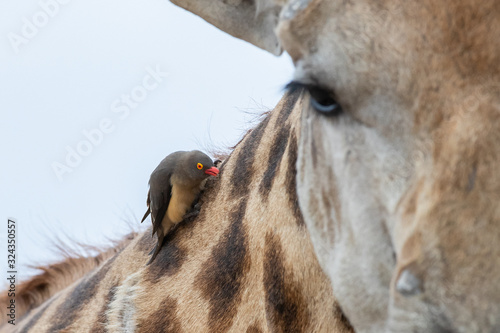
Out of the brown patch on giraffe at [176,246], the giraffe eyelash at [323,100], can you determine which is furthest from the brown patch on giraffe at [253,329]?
the giraffe eyelash at [323,100]

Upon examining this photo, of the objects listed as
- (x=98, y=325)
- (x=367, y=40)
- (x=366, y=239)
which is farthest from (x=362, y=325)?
(x=98, y=325)

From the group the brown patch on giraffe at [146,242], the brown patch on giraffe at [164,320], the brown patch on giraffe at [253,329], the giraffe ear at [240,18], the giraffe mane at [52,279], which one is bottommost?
the brown patch on giraffe at [253,329]

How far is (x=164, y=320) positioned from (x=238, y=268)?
1.53 feet

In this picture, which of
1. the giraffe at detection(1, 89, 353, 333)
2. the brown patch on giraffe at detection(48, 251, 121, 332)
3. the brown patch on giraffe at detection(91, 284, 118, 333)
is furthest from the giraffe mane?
the brown patch on giraffe at detection(91, 284, 118, 333)

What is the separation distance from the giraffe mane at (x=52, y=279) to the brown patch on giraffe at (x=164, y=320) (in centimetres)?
115

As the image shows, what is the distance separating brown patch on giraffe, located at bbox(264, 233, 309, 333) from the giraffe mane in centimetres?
172

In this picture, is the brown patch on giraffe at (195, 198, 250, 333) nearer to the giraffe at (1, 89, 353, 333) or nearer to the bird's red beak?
the giraffe at (1, 89, 353, 333)

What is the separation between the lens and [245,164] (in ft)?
8.86

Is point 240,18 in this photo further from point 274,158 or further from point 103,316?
point 103,316

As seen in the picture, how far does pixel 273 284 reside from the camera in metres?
2.28

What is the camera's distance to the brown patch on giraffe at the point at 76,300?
10.3ft

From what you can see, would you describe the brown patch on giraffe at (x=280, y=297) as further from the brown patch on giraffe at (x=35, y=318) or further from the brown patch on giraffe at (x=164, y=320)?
the brown patch on giraffe at (x=35, y=318)

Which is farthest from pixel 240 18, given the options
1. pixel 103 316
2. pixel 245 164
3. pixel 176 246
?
pixel 103 316

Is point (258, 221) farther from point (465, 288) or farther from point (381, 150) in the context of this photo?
point (465, 288)
